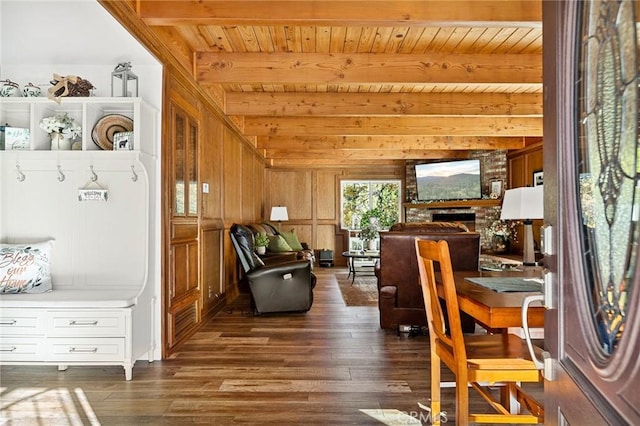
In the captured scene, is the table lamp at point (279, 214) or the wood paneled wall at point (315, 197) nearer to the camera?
the table lamp at point (279, 214)

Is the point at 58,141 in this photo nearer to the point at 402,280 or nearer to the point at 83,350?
the point at 83,350

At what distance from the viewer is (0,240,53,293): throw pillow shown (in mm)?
2971

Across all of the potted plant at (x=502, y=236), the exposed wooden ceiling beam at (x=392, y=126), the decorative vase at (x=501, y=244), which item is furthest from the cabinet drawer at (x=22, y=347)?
the decorative vase at (x=501, y=244)

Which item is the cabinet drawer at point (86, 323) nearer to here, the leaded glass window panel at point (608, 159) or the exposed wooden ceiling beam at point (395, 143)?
the leaded glass window panel at point (608, 159)

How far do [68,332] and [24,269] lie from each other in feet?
2.01

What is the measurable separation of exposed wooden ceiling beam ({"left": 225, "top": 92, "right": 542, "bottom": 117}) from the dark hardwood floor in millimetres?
2720

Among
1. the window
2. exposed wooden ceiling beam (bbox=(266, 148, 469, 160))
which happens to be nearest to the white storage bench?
exposed wooden ceiling beam (bbox=(266, 148, 469, 160))

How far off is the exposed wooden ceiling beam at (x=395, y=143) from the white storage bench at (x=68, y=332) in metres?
5.27

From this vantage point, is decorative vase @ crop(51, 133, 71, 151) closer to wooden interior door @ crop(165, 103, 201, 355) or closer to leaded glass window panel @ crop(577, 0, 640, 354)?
wooden interior door @ crop(165, 103, 201, 355)

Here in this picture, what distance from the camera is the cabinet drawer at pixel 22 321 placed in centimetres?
284

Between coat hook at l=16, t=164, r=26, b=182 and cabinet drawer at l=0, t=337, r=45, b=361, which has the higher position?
coat hook at l=16, t=164, r=26, b=182

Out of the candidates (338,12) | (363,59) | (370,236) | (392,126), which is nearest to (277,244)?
(370,236)

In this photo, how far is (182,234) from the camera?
3.69m

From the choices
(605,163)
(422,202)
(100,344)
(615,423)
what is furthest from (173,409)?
(422,202)
